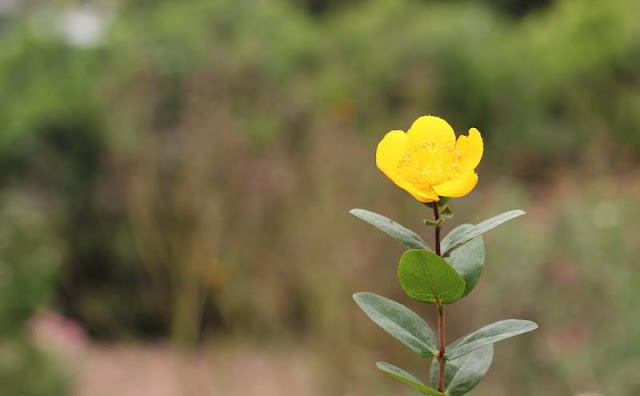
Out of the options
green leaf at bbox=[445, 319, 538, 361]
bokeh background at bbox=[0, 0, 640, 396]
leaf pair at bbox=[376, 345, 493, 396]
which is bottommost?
leaf pair at bbox=[376, 345, 493, 396]

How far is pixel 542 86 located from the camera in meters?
6.44

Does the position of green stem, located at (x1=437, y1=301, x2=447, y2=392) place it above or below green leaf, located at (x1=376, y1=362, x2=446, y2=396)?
above

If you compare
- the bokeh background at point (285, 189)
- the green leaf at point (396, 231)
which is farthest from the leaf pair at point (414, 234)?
the bokeh background at point (285, 189)

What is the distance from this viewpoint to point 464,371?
39 centimetres

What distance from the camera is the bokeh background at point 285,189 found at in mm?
2984

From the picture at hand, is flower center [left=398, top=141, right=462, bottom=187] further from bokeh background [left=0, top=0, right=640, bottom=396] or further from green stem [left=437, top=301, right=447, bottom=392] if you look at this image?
bokeh background [left=0, top=0, right=640, bottom=396]

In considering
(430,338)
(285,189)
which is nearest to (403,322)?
(430,338)

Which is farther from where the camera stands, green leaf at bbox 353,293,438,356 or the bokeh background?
the bokeh background

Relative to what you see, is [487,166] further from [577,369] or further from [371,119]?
[577,369]

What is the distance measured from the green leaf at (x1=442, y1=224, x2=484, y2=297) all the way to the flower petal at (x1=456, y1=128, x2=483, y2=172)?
3 centimetres

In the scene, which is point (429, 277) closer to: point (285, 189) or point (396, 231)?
point (396, 231)

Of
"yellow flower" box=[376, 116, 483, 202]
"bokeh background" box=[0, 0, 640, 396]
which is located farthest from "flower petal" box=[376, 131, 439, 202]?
"bokeh background" box=[0, 0, 640, 396]

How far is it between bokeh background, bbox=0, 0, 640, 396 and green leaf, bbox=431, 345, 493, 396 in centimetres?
183

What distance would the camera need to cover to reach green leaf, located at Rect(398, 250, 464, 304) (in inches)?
13.6
